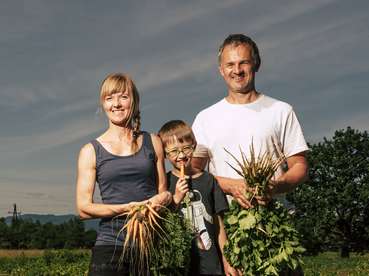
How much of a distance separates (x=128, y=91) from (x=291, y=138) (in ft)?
4.52

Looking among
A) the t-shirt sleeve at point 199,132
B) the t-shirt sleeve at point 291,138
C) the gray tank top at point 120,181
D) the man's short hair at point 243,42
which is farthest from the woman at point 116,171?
the t-shirt sleeve at point 291,138

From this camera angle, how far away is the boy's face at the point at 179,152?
446cm

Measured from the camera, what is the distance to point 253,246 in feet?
13.5

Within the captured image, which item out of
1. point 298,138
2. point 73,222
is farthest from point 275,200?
point 73,222

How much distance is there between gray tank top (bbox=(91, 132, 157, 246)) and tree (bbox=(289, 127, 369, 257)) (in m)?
48.8

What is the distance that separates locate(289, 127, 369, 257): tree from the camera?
171 feet

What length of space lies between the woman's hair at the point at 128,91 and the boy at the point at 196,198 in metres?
0.32

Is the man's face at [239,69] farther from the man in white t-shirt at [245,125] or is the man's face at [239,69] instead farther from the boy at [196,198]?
the boy at [196,198]

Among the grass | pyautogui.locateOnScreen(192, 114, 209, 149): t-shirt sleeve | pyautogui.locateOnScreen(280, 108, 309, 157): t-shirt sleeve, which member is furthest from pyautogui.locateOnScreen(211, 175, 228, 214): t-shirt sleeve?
the grass

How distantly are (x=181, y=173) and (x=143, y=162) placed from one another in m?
0.31

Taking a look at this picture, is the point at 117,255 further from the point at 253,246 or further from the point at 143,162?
the point at 253,246

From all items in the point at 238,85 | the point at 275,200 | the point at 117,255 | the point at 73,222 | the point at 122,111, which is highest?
the point at 73,222

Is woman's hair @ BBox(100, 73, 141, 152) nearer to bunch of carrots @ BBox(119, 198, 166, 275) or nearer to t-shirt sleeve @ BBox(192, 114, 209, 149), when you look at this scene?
bunch of carrots @ BBox(119, 198, 166, 275)

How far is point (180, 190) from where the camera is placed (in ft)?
14.0
